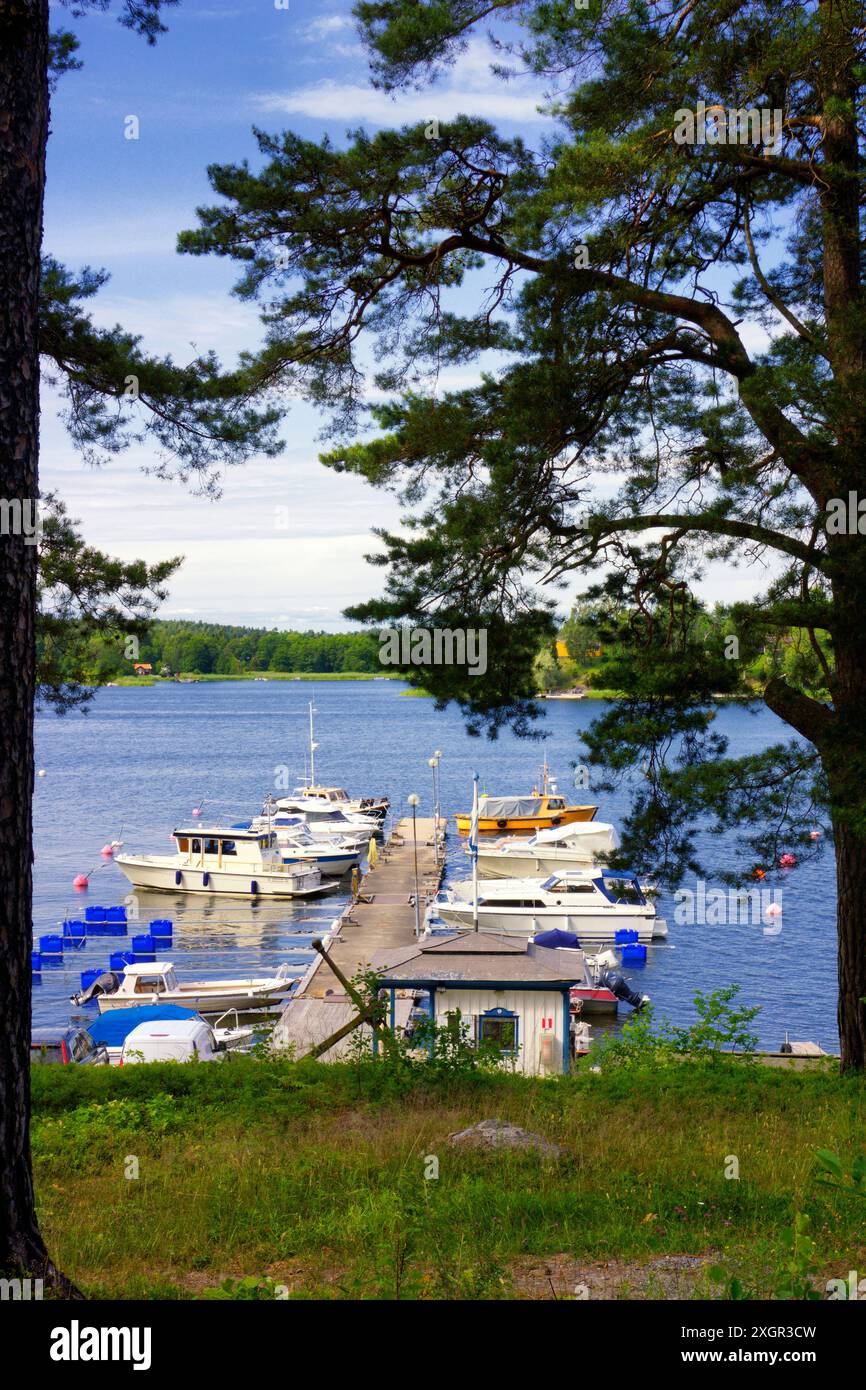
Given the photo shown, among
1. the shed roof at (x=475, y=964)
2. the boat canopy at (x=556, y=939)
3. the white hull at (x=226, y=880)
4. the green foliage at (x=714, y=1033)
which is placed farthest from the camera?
the white hull at (x=226, y=880)

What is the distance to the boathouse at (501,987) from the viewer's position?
13750 mm

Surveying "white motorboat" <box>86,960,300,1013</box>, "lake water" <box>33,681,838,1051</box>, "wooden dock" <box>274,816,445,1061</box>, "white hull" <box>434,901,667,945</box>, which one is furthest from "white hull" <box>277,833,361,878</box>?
"white motorboat" <box>86,960,300,1013</box>

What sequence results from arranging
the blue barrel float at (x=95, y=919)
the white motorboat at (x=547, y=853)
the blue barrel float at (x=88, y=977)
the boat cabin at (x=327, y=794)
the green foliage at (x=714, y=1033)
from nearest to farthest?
the green foliage at (x=714, y=1033) < the blue barrel float at (x=88, y=977) < the blue barrel float at (x=95, y=919) < the white motorboat at (x=547, y=853) < the boat cabin at (x=327, y=794)

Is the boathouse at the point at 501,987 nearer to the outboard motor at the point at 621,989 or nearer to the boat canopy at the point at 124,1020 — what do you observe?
the boat canopy at the point at 124,1020

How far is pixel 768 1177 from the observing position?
7.10 metres

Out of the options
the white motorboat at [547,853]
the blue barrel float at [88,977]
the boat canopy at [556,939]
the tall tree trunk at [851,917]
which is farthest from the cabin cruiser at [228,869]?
the tall tree trunk at [851,917]

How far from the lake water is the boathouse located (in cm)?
407

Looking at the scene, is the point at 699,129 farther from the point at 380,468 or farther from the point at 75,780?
the point at 75,780

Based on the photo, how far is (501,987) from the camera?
1388cm

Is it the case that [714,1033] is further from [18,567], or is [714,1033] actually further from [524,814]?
[524,814]

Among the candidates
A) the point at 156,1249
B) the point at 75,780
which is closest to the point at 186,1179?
the point at 156,1249

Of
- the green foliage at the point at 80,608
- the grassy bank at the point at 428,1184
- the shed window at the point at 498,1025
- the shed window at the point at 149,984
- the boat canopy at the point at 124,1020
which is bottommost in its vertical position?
the shed window at the point at 149,984

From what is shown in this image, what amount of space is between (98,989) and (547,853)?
815 inches
